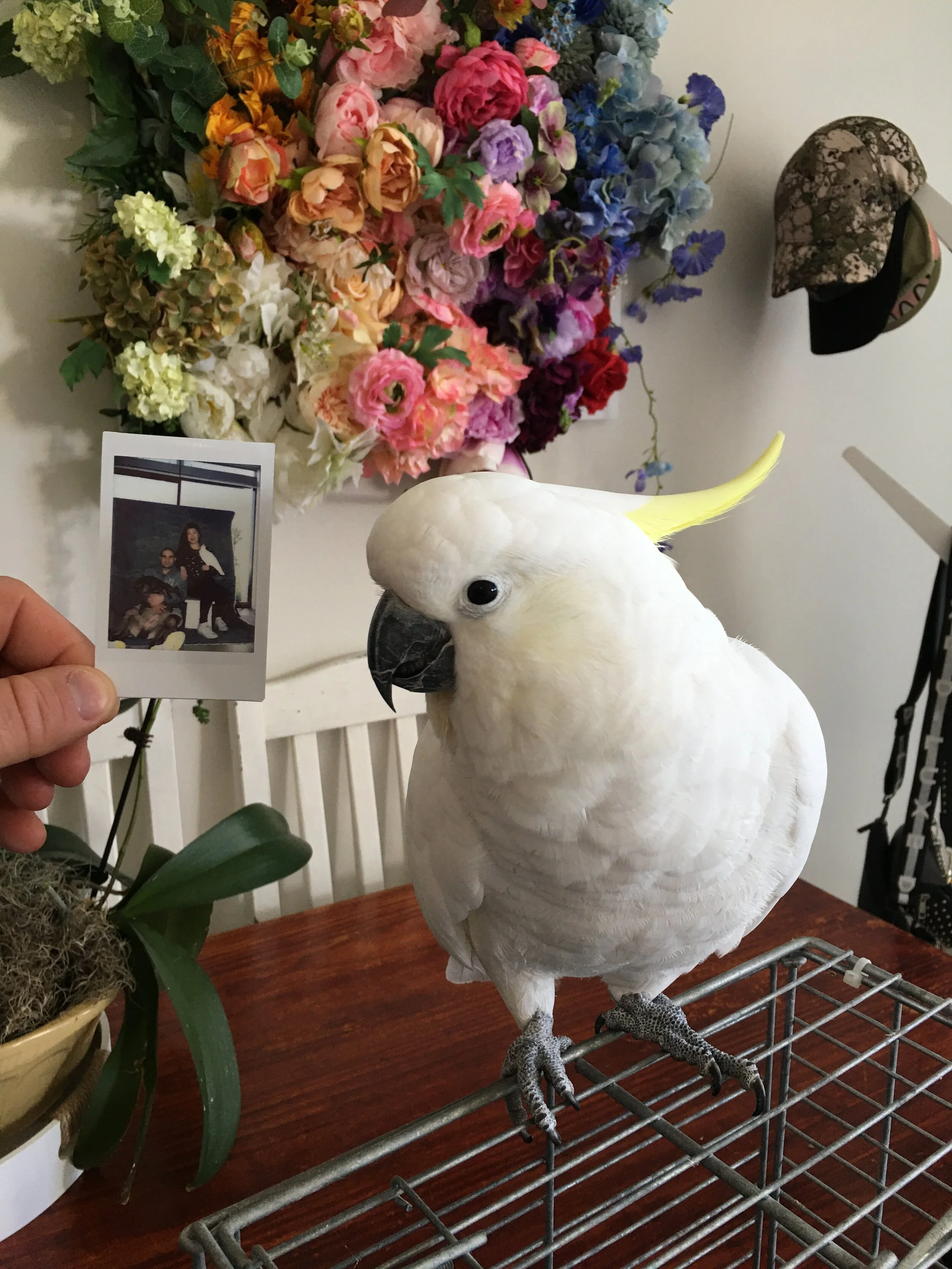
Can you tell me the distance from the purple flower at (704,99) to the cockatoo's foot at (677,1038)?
1.32 meters

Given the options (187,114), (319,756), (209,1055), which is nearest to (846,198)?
(187,114)

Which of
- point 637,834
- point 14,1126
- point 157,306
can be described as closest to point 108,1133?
point 14,1126

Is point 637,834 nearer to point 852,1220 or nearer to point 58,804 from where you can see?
point 852,1220

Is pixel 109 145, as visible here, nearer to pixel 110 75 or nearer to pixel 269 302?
pixel 110 75

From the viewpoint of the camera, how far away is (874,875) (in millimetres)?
1502

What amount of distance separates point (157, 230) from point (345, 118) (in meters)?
0.28

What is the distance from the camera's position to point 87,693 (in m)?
0.58

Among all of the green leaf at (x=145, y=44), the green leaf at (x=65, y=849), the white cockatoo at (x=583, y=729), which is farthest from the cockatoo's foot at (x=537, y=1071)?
the green leaf at (x=145, y=44)

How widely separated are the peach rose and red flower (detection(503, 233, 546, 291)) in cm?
16

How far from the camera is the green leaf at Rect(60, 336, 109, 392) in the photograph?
1077mm

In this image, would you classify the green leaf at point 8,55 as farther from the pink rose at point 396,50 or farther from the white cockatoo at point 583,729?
the white cockatoo at point 583,729

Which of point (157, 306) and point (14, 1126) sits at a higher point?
point (157, 306)

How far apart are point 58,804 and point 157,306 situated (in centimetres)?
71

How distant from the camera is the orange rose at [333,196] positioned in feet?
3.62
